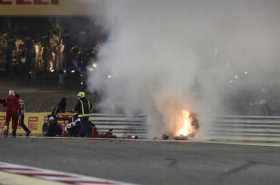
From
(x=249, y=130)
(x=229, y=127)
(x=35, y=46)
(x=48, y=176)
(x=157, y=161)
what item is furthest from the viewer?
(x=35, y=46)

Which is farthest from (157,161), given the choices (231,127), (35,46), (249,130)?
(35,46)

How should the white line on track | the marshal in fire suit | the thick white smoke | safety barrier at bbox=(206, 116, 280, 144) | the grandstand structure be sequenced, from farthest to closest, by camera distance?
the grandstand structure → safety barrier at bbox=(206, 116, 280, 144) → the marshal in fire suit → the thick white smoke → the white line on track

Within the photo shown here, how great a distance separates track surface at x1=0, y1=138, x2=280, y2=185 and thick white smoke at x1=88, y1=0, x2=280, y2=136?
2536 millimetres

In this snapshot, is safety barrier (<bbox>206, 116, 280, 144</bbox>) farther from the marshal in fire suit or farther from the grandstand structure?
the grandstand structure

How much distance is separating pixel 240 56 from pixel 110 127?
4.98 meters

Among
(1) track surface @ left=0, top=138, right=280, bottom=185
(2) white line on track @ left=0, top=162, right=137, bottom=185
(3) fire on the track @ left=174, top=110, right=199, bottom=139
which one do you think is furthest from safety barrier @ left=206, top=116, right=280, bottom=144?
(2) white line on track @ left=0, top=162, right=137, bottom=185

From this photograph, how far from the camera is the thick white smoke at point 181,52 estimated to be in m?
13.6

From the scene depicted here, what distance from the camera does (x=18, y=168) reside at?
8.48 meters

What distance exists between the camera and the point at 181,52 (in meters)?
14.2

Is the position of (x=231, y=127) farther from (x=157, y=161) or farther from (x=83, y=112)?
(x=157, y=161)

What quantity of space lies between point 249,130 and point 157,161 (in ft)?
24.8

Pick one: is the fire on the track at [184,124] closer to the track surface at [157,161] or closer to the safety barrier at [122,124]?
the safety barrier at [122,124]

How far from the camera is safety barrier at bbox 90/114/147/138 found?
15674 millimetres

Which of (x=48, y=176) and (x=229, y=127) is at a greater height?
(x=229, y=127)
